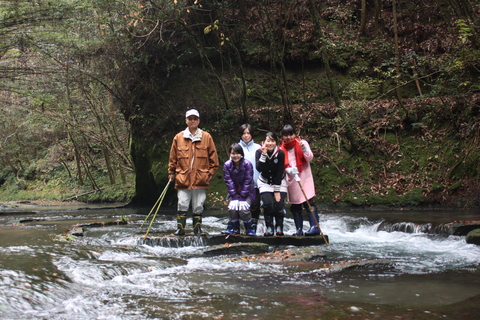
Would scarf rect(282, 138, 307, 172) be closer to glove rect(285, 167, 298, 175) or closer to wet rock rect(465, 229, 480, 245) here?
glove rect(285, 167, 298, 175)

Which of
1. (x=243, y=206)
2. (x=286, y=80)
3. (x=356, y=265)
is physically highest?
(x=286, y=80)

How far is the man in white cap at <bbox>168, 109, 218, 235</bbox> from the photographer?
6.76m

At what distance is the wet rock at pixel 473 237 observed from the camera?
6.41m

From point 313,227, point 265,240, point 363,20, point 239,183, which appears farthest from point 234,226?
point 363,20

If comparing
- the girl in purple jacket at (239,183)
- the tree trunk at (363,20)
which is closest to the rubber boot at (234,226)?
the girl in purple jacket at (239,183)

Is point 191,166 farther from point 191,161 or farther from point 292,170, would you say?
point 292,170

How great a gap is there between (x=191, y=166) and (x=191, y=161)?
0.27ft

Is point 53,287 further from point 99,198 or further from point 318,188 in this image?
point 99,198

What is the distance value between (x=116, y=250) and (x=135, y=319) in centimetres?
273

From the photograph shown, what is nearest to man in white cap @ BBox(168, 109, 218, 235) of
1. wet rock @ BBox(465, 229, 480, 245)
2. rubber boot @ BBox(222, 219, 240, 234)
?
rubber boot @ BBox(222, 219, 240, 234)

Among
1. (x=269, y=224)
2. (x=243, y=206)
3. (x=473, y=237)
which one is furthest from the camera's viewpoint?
(x=269, y=224)

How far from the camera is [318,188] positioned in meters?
12.4

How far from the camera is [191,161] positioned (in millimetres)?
6793

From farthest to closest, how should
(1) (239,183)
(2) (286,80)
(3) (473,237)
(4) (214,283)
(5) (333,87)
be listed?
1. (2) (286,80)
2. (5) (333,87)
3. (1) (239,183)
4. (3) (473,237)
5. (4) (214,283)
